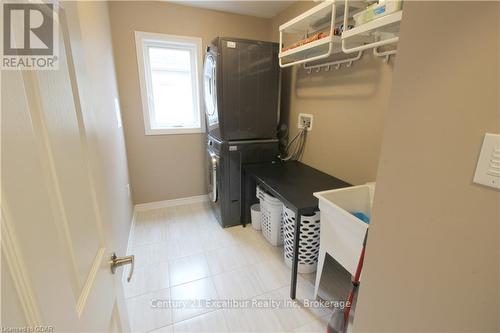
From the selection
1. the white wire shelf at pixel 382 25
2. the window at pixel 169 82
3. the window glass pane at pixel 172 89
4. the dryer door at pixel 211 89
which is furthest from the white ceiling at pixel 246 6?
the white wire shelf at pixel 382 25

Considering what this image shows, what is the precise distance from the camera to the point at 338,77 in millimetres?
1958

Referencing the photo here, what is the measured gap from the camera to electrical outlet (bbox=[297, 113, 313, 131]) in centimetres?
236

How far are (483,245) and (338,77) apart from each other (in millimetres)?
1729

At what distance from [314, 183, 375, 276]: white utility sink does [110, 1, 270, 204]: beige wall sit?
6.84ft

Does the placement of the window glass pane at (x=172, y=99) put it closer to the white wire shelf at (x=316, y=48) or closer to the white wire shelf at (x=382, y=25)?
the white wire shelf at (x=316, y=48)

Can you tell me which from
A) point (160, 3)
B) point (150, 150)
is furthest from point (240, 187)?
point (160, 3)

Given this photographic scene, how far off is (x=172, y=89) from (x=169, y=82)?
9cm

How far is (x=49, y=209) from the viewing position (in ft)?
1.37

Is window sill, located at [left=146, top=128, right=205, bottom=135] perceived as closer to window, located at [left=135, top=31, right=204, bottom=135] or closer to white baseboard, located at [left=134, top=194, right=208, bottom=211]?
window, located at [left=135, top=31, right=204, bottom=135]

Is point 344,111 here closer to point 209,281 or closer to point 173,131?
point 209,281

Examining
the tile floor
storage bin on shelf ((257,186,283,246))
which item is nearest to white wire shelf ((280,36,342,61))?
storage bin on shelf ((257,186,283,246))

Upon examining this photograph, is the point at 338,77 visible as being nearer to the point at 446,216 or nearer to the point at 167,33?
the point at 446,216
